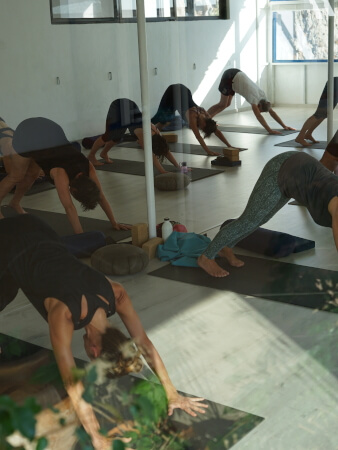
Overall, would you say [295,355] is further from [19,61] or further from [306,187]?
[19,61]

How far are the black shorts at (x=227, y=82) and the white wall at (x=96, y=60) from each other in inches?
1.5

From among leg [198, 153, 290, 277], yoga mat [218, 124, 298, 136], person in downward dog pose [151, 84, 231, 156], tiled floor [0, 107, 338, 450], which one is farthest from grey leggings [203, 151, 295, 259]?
person in downward dog pose [151, 84, 231, 156]

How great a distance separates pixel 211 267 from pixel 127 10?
3.89 feet

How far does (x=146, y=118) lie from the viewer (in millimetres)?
3271

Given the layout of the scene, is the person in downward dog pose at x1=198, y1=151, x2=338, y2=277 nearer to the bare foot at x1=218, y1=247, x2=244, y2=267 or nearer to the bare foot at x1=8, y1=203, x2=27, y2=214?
the bare foot at x1=218, y1=247, x2=244, y2=267

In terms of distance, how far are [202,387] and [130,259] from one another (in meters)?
0.53

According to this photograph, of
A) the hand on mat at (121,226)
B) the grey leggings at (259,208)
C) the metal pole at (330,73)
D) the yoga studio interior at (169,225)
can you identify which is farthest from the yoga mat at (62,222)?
the metal pole at (330,73)

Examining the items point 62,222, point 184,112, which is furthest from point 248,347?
point 184,112

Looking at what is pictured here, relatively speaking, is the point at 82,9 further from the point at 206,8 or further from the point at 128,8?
the point at 206,8

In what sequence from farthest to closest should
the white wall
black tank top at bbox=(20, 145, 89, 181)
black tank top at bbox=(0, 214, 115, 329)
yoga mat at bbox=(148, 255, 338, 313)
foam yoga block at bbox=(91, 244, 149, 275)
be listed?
yoga mat at bbox=(148, 255, 338, 313) < the white wall < black tank top at bbox=(20, 145, 89, 181) < foam yoga block at bbox=(91, 244, 149, 275) < black tank top at bbox=(0, 214, 115, 329)

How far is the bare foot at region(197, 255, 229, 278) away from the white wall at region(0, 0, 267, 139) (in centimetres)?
69

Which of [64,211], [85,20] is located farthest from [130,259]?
[85,20]

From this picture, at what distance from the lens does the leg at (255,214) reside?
2.52 m

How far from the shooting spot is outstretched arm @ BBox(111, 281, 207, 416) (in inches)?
68.8
